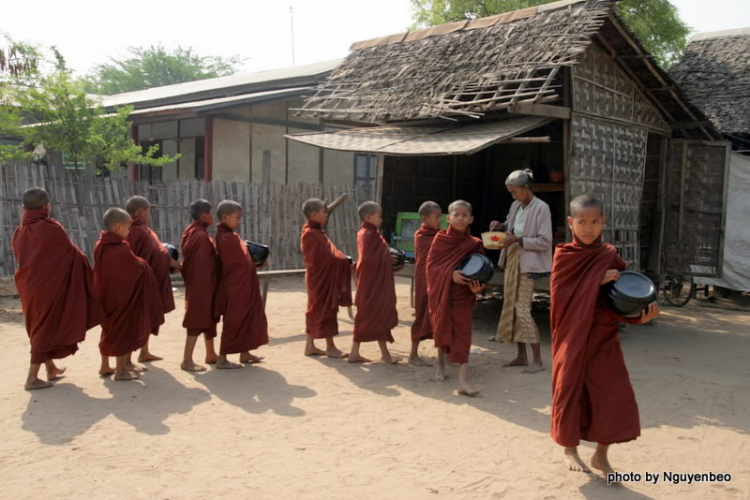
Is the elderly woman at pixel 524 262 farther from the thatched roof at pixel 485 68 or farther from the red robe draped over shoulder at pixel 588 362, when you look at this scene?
the red robe draped over shoulder at pixel 588 362

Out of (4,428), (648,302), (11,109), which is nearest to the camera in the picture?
(648,302)

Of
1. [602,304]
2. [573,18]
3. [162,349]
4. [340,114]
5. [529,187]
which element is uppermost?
[573,18]

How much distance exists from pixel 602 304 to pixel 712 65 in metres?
10.9

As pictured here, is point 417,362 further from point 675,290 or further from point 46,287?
point 675,290

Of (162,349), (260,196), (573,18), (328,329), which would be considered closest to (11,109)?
(260,196)

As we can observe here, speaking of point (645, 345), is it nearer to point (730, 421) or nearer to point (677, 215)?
point (730, 421)

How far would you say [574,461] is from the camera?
3854 millimetres

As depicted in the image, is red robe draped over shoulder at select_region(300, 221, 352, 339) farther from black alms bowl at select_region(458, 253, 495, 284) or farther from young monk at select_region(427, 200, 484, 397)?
black alms bowl at select_region(458, 253, 495, 284)

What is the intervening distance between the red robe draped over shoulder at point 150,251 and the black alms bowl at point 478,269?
113 inches

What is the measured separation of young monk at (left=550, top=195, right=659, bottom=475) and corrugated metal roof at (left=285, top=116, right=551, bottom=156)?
3.23 m

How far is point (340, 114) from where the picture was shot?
922 centimetres

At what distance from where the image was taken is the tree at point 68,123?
12.1m

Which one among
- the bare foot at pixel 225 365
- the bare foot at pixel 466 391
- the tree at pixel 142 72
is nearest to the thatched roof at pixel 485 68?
the bare foot at pixel 466 391

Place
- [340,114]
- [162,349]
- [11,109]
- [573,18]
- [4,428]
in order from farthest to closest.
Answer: [11,109] < [340,114] < [573,18] < [162,349] < [4,428]
